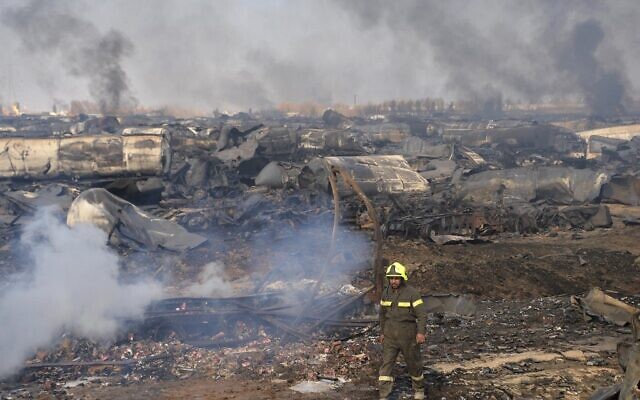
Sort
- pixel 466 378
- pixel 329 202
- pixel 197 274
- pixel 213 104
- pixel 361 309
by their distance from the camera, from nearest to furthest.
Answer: pixel 466 378 < pixel 361 309 < pixel 197 274 < pixel 329 202 < pixel 213 104

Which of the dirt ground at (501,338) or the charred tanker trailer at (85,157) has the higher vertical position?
the charred tanker trailer at (85,157)

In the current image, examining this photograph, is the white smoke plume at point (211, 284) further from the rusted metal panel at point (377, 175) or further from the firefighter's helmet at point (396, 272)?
the rusted metal panel at point (377, 175)

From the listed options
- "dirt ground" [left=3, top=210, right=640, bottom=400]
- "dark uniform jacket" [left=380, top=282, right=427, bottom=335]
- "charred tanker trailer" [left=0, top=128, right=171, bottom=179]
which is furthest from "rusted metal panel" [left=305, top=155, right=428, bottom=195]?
"dark uniform jacket" [left=380, top=282, right=427, bottom=335]

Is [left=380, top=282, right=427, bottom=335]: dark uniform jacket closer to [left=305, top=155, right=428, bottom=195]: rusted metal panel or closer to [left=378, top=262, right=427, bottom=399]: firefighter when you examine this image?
[left=378, top=262, right=427, bottom=399]: firefighter

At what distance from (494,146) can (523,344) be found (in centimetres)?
2545

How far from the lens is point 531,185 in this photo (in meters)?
18.4

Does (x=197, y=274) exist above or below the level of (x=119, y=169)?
below

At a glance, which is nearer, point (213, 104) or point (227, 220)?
point (227, 220)

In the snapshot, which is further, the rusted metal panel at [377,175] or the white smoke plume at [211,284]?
the rusted metal panel at [377,175]

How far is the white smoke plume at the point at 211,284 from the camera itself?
33.9ft

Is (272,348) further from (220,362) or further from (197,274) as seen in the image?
(197,274)

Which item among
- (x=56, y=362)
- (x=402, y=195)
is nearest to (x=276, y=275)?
(x=56, y=362)

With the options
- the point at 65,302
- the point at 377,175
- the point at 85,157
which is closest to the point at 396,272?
the point at 65,302

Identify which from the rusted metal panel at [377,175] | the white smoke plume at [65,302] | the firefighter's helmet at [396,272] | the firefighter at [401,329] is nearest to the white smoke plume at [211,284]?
the white smoke plume at [65,302]
